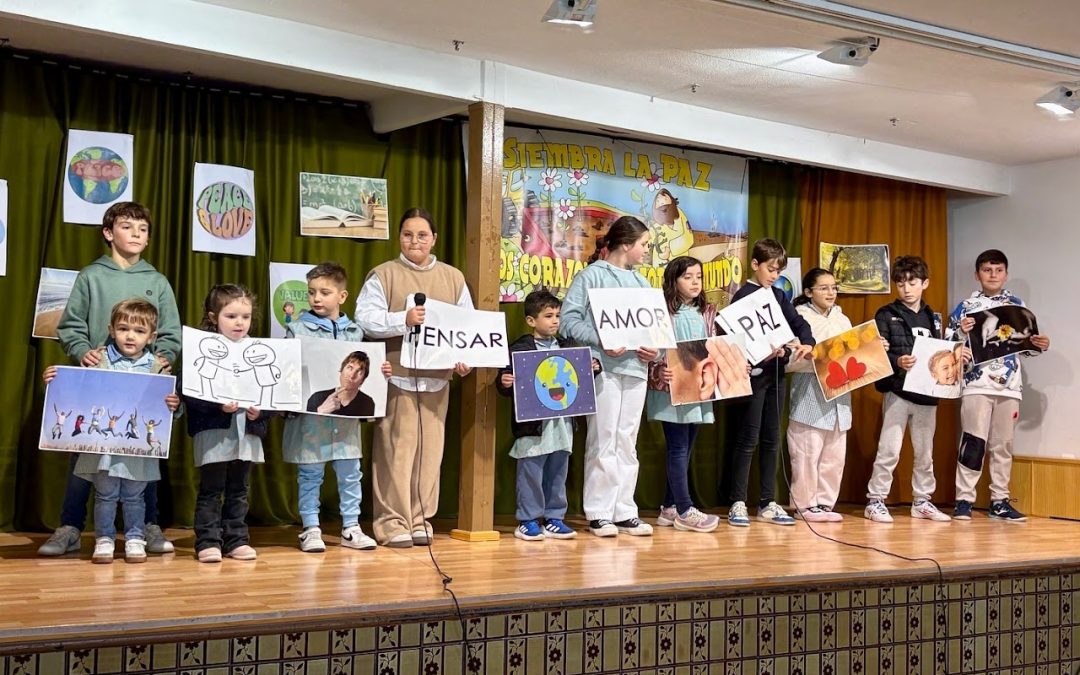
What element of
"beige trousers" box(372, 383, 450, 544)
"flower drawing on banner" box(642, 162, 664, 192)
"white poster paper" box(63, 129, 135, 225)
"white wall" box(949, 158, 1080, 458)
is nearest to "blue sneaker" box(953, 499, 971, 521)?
"white wall" box(949, 158, 1080, 458)

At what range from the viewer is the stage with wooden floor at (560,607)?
9.80ft

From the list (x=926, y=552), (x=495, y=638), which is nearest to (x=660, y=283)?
(x=926, y=552)

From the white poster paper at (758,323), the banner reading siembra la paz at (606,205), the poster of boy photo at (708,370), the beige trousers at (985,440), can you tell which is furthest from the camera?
the beige trousers at (985,440)

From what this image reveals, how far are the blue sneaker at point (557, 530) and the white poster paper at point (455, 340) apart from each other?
2.48 feet

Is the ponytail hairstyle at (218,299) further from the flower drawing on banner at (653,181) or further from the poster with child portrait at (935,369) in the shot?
the poster with child portrait at (935,369)

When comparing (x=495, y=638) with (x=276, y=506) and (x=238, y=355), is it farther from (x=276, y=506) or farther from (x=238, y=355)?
(x=276, y=506)

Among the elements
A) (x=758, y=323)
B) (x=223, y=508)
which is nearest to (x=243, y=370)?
(x=223, y=508)

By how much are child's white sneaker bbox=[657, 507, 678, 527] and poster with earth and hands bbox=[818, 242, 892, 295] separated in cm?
213

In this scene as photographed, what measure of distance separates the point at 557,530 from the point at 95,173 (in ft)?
8.30

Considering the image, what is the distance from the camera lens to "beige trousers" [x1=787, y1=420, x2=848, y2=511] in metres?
5.68

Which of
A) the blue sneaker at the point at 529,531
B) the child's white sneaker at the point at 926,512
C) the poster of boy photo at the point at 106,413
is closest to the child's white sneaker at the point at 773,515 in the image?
the child's white sneaker at the point at 926,512

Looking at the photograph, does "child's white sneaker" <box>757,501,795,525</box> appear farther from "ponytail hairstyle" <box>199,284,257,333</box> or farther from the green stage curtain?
"ponytail hairstyle" <box>199,284,257,333</box>

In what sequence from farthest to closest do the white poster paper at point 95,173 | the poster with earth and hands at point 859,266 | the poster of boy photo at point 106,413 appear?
the poster with earth and hands at point 859,266
the white poster paper at point 95,173
the poster of boy photo at point 106,413

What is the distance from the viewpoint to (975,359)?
19.8ft
